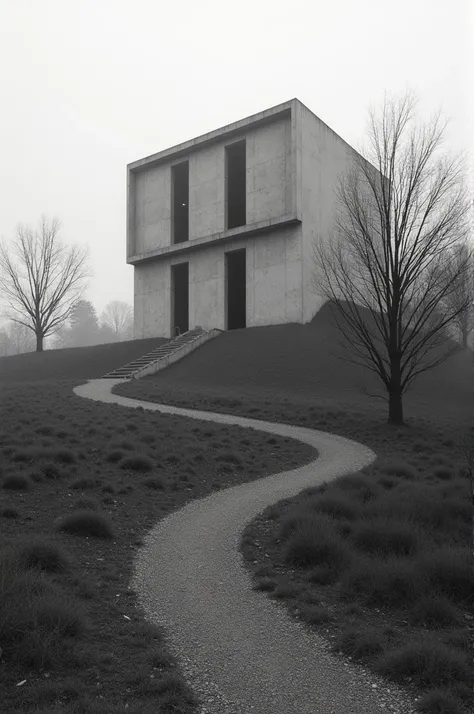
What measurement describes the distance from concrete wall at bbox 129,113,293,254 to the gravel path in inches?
1185

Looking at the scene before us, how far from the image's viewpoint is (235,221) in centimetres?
4022

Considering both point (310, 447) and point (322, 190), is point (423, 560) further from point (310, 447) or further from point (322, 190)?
point (322, 190)

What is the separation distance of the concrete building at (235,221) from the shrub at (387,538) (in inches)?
1094

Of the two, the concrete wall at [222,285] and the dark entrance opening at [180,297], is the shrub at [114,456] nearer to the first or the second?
the concrete wall at [222,285]

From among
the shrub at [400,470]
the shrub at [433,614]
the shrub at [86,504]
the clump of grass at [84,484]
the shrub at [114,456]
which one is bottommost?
the shrub at [400,470]

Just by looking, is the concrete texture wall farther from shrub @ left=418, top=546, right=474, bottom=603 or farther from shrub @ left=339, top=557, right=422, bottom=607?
shrub @ left=339, top=557, right=422, bottom=607

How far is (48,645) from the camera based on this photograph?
4285 mm

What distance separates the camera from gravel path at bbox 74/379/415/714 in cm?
402

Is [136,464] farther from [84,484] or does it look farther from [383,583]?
[383,583]

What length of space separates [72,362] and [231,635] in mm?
30905

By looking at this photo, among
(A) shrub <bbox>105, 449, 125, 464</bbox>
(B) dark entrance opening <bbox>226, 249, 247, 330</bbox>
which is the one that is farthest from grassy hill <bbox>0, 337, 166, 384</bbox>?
(A) shrub <bbox>105, 449, 125, 464</bbox>

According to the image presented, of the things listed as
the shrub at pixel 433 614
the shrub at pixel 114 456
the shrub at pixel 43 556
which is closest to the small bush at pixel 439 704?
A: the shrub at pixel 433 614

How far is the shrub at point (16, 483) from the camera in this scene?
28.5ft

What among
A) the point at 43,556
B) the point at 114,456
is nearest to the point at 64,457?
the point at 114,456
